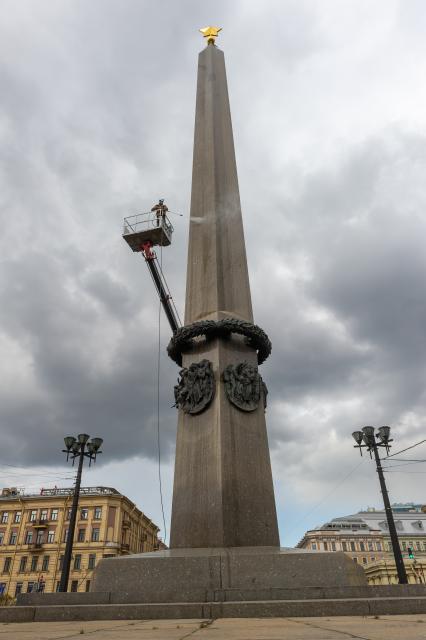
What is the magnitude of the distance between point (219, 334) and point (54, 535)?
46506 mm

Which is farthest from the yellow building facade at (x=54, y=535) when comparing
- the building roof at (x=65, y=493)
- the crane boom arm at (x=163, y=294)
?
the crane boom arm at (x=163, y=294)

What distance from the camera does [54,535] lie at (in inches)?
1806

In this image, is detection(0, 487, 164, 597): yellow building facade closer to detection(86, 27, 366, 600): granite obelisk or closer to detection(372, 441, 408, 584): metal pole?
detection(372, 441, 408, 584): metal pole

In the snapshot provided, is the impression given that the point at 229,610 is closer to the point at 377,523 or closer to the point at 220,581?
the point at 220,581

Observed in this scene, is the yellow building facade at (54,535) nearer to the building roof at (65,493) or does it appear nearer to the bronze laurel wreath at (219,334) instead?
the building roof at (65,493)

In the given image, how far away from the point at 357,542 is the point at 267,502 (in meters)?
76.0

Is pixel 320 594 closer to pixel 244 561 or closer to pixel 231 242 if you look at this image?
pixel 244 561

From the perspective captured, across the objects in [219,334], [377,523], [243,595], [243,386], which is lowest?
[243,595]

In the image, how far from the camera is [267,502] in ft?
23.5

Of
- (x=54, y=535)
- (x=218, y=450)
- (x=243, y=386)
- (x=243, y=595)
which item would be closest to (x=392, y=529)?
(x=243, y=386)

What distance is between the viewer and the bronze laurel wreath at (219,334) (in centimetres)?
833

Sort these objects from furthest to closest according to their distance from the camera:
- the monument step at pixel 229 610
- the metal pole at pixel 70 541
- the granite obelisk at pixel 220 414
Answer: the metal pole at pixel 70 541
the granite obelisk at pixel 220 414
the monument step at pixel 229 610

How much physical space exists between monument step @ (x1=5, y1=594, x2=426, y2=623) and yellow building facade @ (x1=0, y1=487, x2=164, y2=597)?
4365cm

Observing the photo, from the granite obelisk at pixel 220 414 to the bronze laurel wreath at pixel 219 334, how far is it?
5 centimetres
